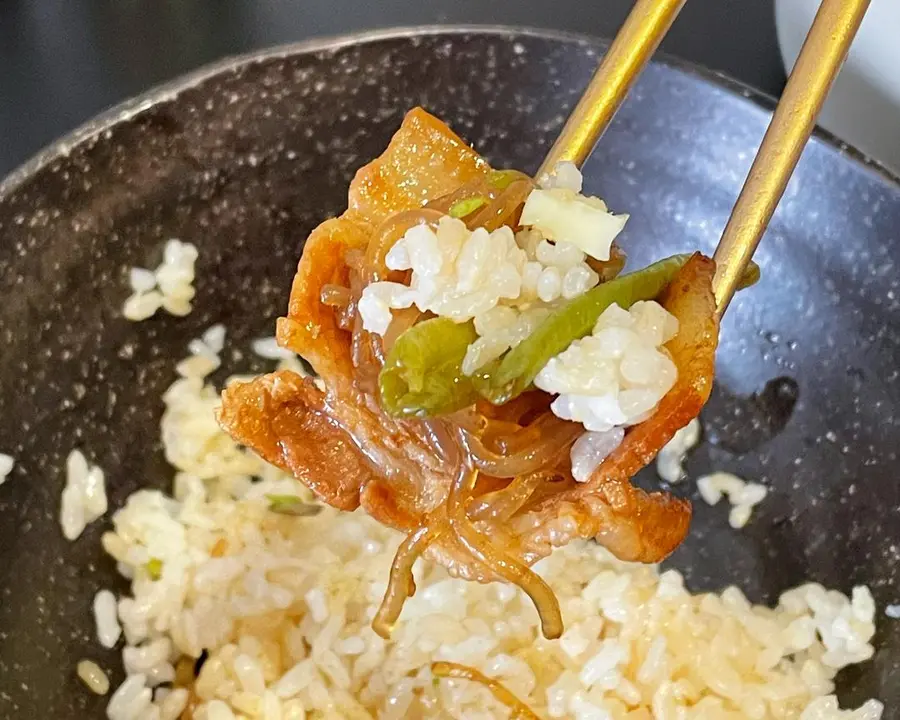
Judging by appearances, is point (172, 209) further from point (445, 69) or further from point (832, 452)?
point (832, 452)

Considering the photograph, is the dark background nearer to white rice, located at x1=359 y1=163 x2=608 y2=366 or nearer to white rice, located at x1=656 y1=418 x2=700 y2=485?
white rice, located at x1=656 y1=418 x2=700 y2=485

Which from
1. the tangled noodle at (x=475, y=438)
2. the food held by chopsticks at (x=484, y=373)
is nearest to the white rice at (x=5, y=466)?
the food held by chopsticks at (x=484, y=373)

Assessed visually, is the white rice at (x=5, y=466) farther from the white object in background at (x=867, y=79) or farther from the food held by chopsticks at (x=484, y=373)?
the white object in background at (x=867, y=79)

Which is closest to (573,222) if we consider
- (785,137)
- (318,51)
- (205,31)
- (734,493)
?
(785,137)

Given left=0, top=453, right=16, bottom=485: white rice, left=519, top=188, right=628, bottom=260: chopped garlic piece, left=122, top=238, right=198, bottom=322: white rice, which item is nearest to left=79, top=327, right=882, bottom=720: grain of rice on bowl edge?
left=122, top=238, right=198, bottom=322: white rice

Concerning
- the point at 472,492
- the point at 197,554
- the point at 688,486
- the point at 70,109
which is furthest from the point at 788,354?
the point at 70,109

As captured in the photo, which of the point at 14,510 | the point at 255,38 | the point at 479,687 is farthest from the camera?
the point at 255,38

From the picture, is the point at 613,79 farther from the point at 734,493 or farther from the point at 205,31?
the point at 205,31
